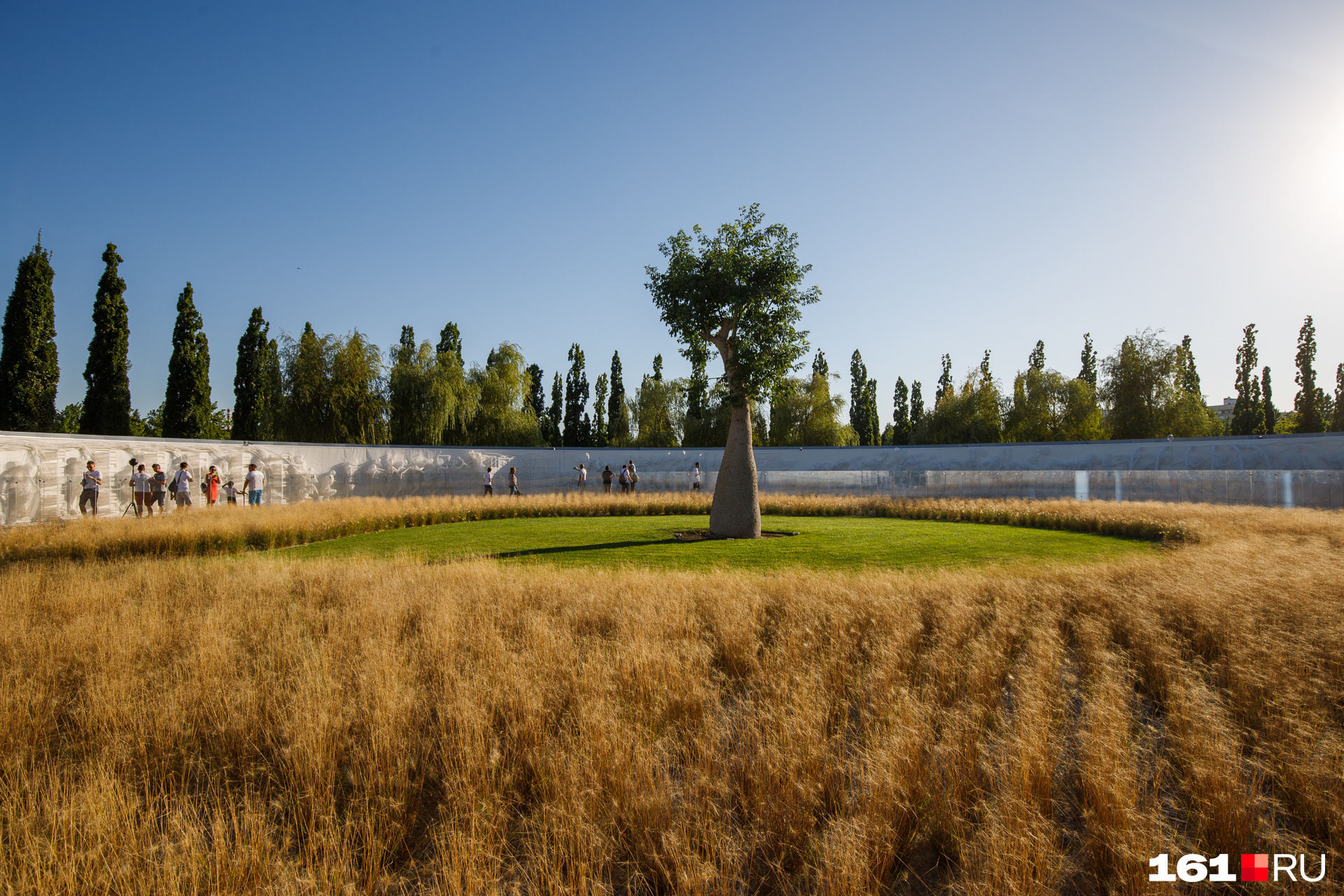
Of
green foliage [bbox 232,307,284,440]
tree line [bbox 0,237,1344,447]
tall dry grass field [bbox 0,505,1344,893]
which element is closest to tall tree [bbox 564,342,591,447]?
tree line [bbox 0,237,1344,447]

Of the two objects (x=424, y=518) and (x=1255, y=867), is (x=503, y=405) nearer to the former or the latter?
(x=424, y=518)

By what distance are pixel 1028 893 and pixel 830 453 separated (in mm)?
36827

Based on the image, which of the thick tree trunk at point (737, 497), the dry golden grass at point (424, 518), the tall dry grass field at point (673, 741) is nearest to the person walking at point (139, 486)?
the dry golden grass at point (424, 518)

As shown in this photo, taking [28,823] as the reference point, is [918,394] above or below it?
above

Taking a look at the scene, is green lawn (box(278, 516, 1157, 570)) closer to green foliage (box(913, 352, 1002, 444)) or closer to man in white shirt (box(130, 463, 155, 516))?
man in white shirt (box(130, 463, 155, 516))

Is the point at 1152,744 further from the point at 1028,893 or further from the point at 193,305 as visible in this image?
the point at 193,305

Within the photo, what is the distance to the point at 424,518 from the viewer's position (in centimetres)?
2091

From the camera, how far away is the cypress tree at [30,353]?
31.4 metres

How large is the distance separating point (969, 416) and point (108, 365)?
54549mm

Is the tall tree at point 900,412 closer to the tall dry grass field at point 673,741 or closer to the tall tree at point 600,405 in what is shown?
the tall tree at point 600,405

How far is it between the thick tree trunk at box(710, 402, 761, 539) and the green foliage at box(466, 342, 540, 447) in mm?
26897

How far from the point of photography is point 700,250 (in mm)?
16047

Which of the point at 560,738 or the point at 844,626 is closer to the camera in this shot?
the point at 560,738

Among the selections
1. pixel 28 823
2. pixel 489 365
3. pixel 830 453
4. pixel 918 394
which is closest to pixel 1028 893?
pixel 28 823
